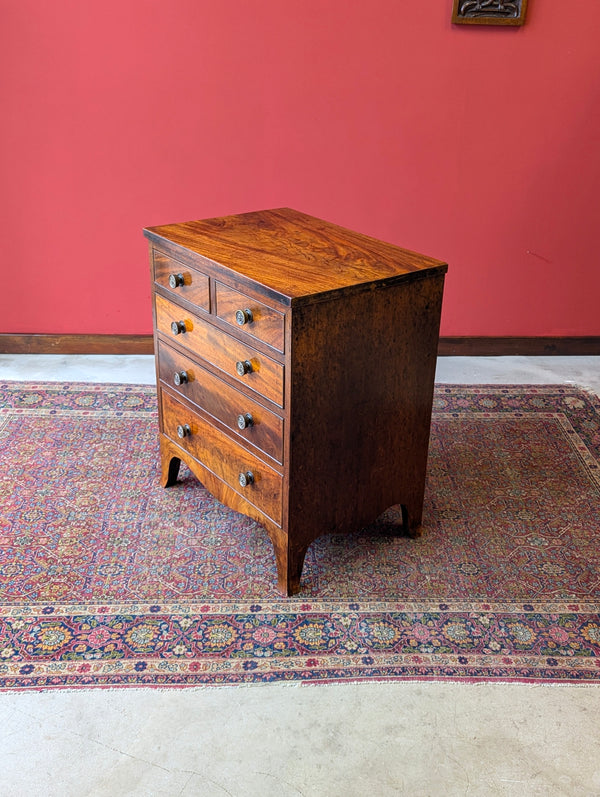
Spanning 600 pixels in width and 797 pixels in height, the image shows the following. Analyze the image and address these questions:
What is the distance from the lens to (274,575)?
2.39 meters

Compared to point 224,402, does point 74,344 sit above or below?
below

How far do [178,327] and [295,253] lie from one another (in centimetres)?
42

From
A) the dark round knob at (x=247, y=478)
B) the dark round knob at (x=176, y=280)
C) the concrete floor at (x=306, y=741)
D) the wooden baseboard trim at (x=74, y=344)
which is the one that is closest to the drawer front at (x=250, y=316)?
the dark round knob at (x=176, y=280)

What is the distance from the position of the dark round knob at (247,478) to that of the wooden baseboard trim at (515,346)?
68.9 inches

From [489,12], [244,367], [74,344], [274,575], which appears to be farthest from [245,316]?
[489,12]

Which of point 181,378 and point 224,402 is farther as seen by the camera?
point 181,378

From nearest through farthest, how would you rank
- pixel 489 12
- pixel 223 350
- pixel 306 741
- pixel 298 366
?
pixel 306 741 → pixel 298 366 → pixel 223 350 → pixel 489 12

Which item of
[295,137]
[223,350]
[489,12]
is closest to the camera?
[223,350]

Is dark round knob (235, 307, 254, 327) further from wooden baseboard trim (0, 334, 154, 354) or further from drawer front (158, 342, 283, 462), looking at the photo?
wooden baseboard trim (0, 334, 154, 354)

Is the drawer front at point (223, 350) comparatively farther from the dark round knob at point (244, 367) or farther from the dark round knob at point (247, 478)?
the dark round knob at point (247, 478)

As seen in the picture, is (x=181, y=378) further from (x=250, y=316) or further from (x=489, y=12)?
(x=489, y=12)

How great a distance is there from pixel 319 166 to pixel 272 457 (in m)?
1.75

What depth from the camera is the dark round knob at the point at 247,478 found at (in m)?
2.31

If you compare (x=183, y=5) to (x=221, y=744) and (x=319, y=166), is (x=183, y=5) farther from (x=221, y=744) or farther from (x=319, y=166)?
(x=221, y=744)
